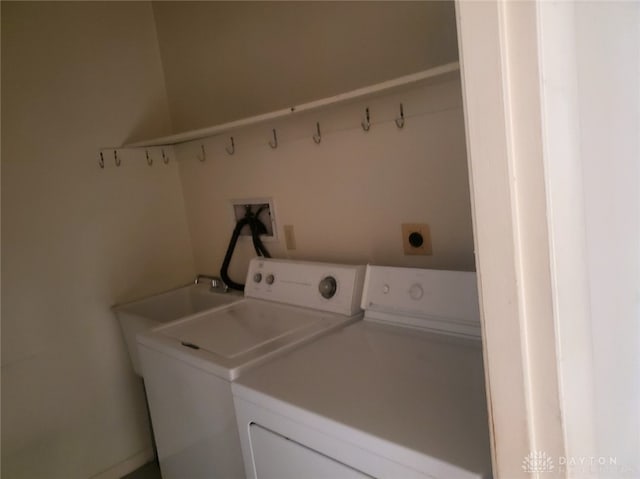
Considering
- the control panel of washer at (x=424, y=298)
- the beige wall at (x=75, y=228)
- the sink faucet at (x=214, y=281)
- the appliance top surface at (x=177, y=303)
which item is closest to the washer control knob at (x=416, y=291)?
the control panel of washer at (x=424, y=298)

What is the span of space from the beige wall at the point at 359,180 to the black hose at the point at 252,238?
58mm

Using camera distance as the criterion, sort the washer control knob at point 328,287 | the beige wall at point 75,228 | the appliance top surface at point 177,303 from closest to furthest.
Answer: the washer control knob at point 328,287 < the beige wall at point 75,228 < the appliance top surface at point 177,303

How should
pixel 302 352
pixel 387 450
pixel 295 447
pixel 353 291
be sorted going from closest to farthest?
pixel 387 450 < pixel 295 447 < pixel 302 352 < pixel 353 291

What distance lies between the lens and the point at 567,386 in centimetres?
57

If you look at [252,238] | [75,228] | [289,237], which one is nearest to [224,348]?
[289,237]

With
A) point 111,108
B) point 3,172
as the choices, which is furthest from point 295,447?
point 111,108

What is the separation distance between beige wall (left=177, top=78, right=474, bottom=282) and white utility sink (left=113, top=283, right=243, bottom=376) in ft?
0.59

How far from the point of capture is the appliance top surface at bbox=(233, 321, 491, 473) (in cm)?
89

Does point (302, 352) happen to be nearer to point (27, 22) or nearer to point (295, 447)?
point (295, 447)

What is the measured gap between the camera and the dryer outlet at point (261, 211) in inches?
82.6

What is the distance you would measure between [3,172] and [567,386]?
2160mm

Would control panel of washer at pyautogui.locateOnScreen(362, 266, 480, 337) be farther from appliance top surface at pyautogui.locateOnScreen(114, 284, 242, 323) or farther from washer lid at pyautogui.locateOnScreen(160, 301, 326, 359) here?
appliance top surface at pyautogui.locateOnScreen(114, 284, 242, 323)

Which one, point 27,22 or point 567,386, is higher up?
point 27,22

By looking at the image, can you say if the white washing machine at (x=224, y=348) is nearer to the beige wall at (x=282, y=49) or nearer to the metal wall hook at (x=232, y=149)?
the metal wall hook at (x=232, y=149)
